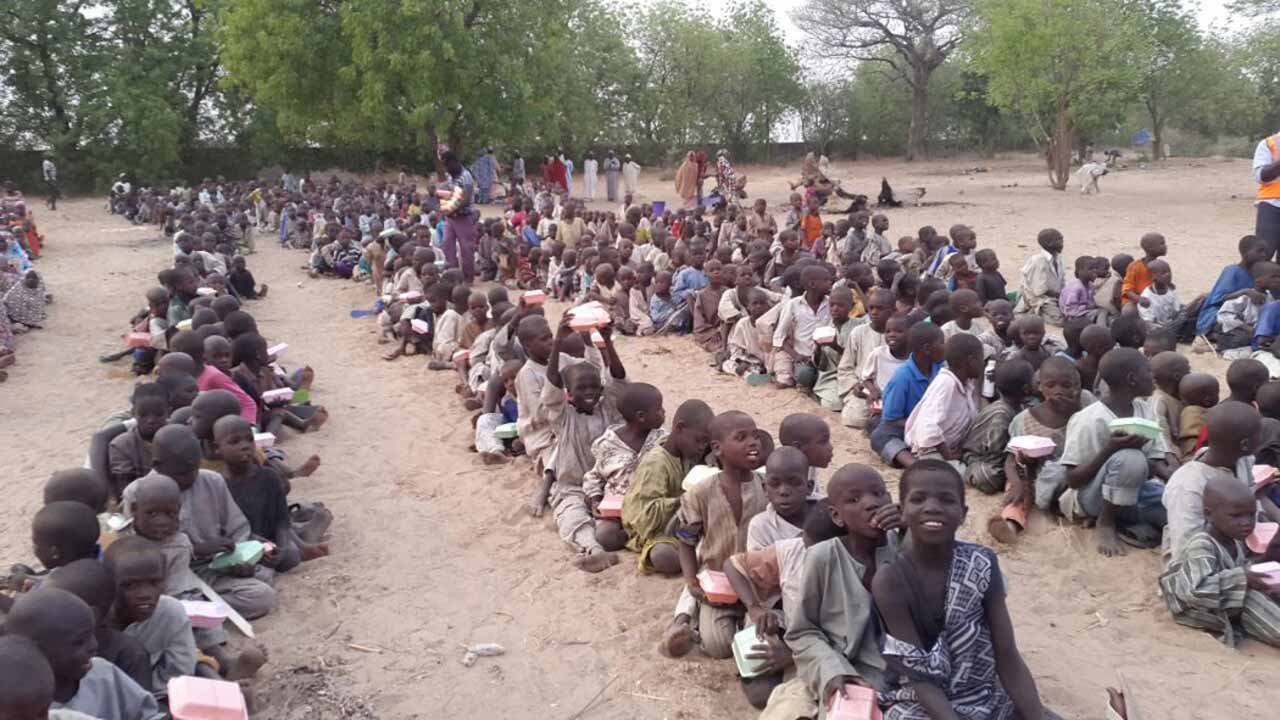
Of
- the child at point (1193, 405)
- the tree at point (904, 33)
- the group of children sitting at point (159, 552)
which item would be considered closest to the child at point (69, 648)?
the group of children sitting at point (159, 552)

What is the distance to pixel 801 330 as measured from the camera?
674 centimetres

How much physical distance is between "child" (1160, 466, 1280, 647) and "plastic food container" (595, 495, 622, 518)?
2231mm

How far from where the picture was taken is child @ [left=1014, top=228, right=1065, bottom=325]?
7801mm

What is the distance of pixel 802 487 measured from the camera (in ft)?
10.3

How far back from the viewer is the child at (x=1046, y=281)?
780 cm

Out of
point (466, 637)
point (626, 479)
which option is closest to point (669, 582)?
point (626, 479)

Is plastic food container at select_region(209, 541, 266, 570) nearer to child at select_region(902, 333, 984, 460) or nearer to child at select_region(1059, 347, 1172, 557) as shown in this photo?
child at select_region(902, 333, 984, 460)

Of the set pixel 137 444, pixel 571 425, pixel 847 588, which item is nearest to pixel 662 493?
pixel 571 425

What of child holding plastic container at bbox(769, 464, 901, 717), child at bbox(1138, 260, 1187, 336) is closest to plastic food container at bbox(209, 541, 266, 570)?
child holding plastic container at bbox(769, 464, 901, 717)

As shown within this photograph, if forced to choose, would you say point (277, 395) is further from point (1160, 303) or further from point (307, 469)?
point (1160, 303)

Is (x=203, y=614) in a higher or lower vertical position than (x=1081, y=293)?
lower

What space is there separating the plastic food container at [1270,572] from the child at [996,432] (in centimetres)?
138

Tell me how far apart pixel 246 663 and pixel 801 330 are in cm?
449

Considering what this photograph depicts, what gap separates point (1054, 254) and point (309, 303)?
8.25m
